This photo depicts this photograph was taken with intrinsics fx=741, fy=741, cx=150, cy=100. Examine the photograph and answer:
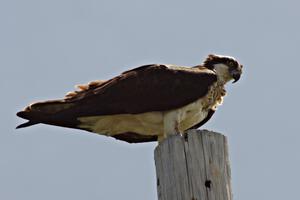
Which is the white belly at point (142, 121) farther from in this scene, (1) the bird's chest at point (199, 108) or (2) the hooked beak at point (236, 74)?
(2) the hooked beak at point (236, 74)

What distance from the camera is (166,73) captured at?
27.2 ft

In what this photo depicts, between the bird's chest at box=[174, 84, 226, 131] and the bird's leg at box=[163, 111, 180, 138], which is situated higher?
the bird's chest at box=[174, 84, 226, 131]

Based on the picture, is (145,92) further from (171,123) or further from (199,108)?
(199,108)

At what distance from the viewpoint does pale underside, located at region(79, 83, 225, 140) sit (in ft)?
26.3

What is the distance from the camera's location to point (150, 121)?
813 cm

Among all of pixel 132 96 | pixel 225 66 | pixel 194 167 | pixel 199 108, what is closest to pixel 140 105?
pixel 132 96

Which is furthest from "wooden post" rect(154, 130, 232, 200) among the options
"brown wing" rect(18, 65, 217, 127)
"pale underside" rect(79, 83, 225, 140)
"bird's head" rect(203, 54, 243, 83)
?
"bird's head" rect(203, 54, 243, 83)

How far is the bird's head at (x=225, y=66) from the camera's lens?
9.24 metres

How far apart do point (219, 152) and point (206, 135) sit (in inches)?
6.5

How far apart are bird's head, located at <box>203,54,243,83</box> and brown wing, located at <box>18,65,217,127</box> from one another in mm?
626

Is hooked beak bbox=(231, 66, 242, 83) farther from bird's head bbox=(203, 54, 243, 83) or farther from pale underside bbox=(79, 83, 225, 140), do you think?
pale underside bbox=(79, 83, 225, 140)

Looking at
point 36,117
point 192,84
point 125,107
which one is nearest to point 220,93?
point 192,84

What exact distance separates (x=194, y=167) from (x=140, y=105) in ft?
9.28

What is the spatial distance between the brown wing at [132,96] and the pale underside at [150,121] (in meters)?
0.09
